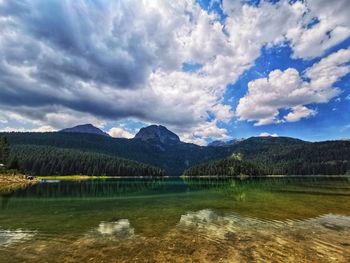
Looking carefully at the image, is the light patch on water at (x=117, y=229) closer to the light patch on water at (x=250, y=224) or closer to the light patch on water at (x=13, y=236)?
the light patch on water at (x=250, y=224)

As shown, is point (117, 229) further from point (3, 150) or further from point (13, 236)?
point (3, 150)

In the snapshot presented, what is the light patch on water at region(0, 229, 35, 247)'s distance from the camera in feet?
81.7

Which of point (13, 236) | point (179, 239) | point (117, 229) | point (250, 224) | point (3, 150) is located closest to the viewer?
point (179, 239)

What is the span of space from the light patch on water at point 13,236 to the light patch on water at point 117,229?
7252 mm

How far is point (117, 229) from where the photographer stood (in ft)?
101

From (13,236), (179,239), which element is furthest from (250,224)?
(13,236)

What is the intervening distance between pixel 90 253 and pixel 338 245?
70.7 ft

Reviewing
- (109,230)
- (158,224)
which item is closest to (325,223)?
(158,224)

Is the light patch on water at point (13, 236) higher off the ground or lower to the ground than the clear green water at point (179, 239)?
lower

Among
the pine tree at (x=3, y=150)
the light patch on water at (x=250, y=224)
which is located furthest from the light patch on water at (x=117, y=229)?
the pine tree at (x=3, y=150)

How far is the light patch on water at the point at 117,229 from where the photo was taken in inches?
1098

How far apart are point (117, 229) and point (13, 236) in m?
10.7

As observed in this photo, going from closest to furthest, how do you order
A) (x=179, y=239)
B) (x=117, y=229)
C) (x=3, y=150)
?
1. (x=179, y=239)
2. (x=117, y=229)
3. (x=3, y=150)

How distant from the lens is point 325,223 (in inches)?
1339
